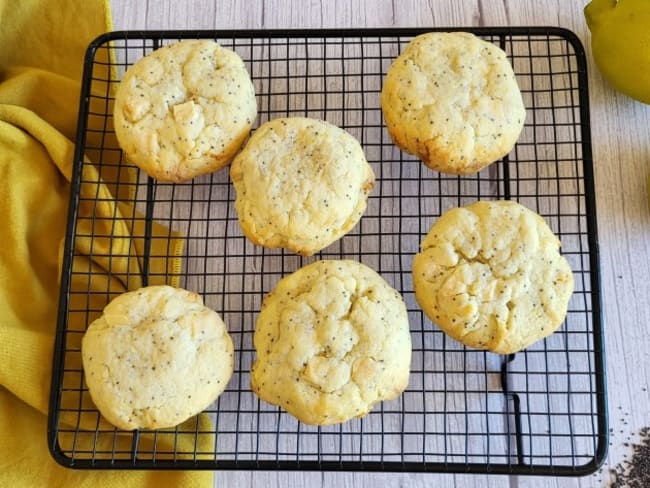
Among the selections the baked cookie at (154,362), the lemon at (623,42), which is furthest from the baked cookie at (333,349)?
the lemon at (623,42)

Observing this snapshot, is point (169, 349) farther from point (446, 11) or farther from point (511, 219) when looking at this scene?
point (446, 11)

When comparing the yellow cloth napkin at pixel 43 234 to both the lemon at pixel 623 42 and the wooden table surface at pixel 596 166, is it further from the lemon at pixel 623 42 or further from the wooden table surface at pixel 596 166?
the lemon at pixel 623 42

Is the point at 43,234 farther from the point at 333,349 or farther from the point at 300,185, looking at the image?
the point at 333,349

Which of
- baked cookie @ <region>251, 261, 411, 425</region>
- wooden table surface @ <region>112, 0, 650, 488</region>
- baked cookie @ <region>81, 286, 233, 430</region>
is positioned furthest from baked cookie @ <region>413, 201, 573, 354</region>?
baked cookie @ <region>81, 286, 233, 430</region>

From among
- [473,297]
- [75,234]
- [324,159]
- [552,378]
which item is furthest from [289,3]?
[552,378]

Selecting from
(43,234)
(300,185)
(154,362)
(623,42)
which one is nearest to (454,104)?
(300,185)
